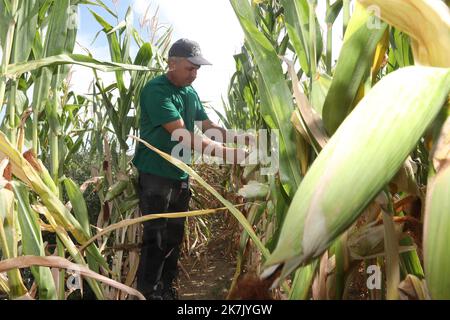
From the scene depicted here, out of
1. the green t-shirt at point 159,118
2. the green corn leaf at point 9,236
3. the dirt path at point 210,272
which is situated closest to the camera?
the green corn leaf at point 9,236

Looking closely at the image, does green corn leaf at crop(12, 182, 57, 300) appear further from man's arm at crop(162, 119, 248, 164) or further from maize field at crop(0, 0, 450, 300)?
man's arm at crop(162, 119, 248, 164)

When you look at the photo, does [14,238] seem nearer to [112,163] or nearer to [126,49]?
[126,49]

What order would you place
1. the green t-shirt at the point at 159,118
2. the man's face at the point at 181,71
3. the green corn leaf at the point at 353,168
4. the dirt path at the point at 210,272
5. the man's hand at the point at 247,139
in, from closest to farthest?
the green corn leaf at the point at 353,168
the man's hand at the point at 247,139
the green t-shirt at the point at 159,118
the man's face at the point at 181,71
the dirt path at the point at 210,272

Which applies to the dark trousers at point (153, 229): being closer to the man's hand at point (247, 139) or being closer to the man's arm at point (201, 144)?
the man's arm at point (201, 144)

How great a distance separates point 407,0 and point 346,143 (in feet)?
0.44

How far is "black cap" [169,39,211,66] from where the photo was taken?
1.58 metres

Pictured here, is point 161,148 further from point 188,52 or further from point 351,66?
point 351,66

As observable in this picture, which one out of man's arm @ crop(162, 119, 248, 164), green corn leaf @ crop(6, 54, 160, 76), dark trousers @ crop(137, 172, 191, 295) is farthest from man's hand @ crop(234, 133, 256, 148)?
green corn leaf @ crop(6, 54, 160, 76)

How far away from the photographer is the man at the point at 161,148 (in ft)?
4.67

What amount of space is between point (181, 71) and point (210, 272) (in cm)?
123

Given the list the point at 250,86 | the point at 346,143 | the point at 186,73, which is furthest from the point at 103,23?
the point at 346,143

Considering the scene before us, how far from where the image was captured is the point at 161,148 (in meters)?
1.52

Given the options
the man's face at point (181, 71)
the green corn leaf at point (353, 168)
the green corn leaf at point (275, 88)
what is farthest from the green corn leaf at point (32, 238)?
the man's face at point (181, 71)
